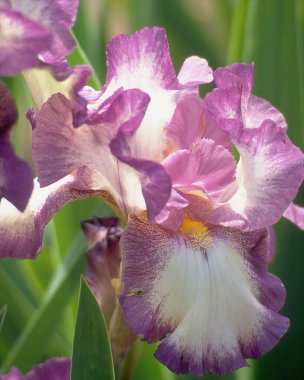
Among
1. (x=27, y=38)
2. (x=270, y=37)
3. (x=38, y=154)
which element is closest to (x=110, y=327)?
(x=38, y=154)

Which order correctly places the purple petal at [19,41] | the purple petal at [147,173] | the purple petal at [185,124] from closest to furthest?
the purple petal at [19,41]
the purple petal at [147,173]
the purple petal at [185,124]

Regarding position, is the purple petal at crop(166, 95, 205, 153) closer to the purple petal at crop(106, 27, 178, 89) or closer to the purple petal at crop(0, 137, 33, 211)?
the purple petal at crop(106, 27, 178, 89)

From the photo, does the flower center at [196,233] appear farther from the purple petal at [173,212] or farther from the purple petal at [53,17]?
the purple petal at [53,17]

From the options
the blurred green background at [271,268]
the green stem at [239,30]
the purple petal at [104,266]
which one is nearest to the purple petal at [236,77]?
the purple petal at [104,266]

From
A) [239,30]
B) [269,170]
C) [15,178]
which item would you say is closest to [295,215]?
[269,170]

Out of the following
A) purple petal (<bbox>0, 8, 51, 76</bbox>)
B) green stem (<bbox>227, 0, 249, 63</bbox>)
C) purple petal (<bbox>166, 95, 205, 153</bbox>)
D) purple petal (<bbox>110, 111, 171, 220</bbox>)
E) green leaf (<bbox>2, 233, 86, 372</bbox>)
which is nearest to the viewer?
purple petal (<bbox>0, 8, 51, 76</bbox>)

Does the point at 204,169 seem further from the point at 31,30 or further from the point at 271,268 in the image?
the point at 271,268

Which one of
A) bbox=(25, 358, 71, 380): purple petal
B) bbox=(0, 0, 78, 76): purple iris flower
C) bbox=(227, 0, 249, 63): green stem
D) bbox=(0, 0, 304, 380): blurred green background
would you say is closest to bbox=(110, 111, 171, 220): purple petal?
bbox=(0, 0, 78, 76): purple iris flower
